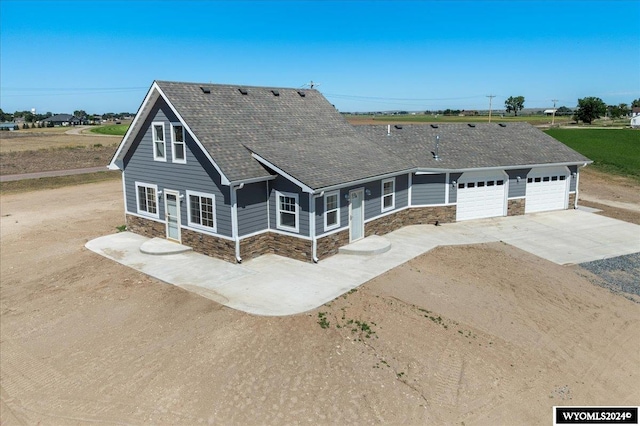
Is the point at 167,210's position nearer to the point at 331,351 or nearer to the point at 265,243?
the point at 265,243

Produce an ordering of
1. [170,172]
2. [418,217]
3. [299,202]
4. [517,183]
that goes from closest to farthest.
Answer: [299,202] < [170,172] < [418,217] < [517,183]

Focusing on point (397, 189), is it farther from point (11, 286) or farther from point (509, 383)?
point (11, 286)

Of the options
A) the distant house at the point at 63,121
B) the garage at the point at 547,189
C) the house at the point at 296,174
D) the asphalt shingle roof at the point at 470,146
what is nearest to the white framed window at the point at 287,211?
the house at the point at 296,174

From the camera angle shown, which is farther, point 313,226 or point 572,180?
point 572,180

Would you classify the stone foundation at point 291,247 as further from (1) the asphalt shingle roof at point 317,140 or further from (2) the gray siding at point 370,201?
(1) the asphalt shingle roof at point 317,140

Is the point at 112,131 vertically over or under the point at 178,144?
over

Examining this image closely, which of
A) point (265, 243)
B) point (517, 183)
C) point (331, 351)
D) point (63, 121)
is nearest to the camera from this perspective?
point (331, 351)

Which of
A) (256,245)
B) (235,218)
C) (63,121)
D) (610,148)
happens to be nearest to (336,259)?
(256,245)
